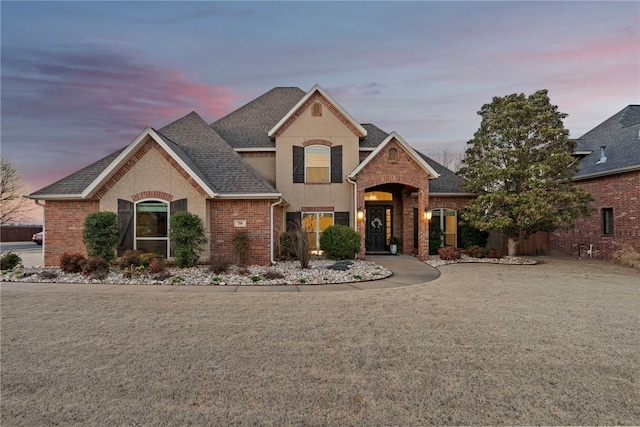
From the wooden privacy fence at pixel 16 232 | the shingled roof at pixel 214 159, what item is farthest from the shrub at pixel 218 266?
the wooden privacy fence at pixel 16 232

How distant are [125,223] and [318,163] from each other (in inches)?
343

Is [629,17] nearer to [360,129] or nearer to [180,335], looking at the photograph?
[360,129]

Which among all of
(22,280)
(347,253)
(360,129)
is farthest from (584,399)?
(360,129)

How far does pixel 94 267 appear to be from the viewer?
10492 millimetres

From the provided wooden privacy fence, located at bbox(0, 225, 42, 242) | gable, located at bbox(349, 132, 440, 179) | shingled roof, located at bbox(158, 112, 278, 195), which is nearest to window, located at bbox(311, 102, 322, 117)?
gable, located at bbox(349, 132, 440, 179)

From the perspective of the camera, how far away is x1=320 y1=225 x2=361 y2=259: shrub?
14.5 metres

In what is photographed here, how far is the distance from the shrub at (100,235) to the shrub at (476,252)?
15.0 meters

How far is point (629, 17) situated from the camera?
12383 mm

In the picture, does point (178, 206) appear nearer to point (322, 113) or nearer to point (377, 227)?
point (322, 113)

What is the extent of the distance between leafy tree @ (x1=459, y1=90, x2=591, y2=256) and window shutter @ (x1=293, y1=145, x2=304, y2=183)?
8.00 metres

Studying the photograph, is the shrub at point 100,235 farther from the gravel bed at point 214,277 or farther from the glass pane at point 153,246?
the glass pane at point 153,246

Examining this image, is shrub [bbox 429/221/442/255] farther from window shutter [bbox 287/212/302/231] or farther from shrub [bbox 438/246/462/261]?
window shutter [bbox 287/212/302/231]

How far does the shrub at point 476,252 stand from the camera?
16.1 metres

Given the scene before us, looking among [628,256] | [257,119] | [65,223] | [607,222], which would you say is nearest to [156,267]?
[65,223]
